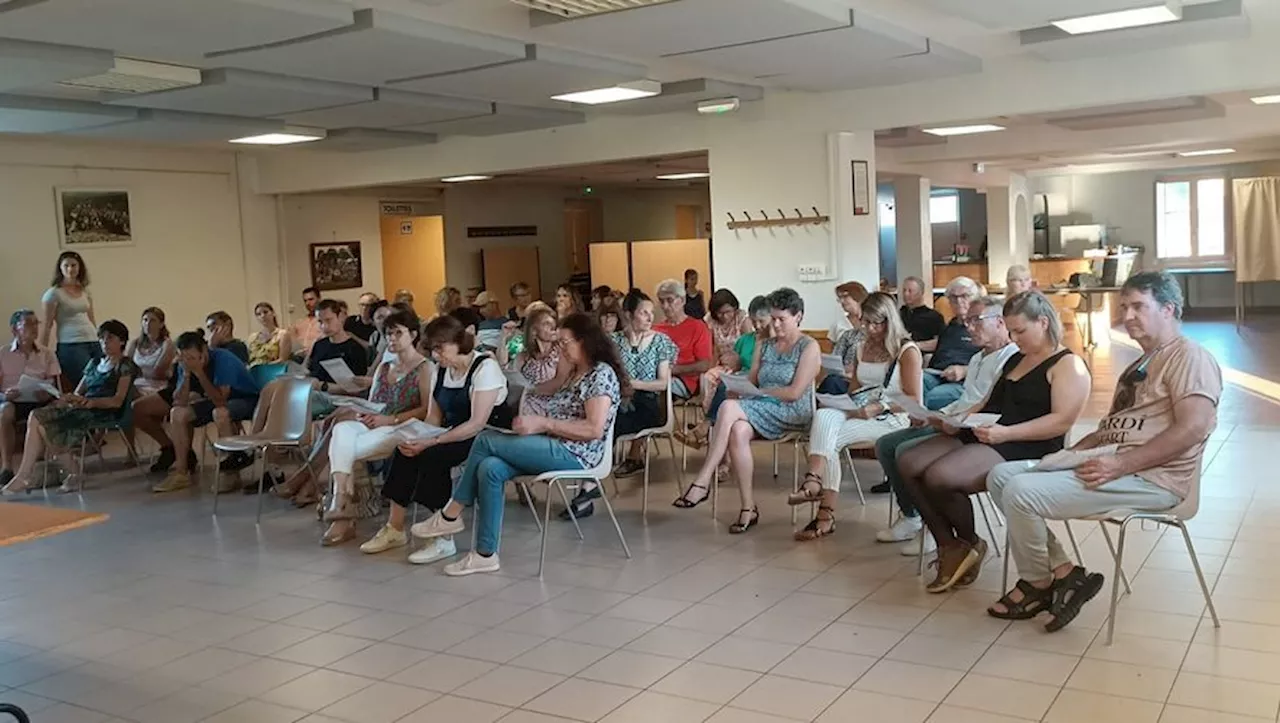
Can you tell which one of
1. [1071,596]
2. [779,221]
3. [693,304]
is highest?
[779,221]

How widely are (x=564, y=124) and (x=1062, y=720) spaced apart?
6.65 m

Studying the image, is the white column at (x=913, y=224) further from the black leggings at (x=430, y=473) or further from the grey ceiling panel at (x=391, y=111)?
the black leggings at (x=430, y=473)

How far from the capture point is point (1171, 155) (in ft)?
48.9

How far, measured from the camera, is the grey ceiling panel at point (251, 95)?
6.10m

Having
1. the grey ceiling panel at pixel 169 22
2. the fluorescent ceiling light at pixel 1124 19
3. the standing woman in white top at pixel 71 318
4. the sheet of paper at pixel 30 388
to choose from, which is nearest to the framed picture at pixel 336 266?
the standing woman in white top at pixel 71 318

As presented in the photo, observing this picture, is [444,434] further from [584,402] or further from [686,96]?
[686,96]

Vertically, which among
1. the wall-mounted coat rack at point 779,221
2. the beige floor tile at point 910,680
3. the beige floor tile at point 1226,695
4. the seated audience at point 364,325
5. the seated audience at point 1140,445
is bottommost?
the beige floor tile at point 910,680

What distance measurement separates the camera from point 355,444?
536 centimetres

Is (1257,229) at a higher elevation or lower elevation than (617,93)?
lower

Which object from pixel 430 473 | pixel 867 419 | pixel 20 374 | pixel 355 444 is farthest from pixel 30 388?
pixel 867 419

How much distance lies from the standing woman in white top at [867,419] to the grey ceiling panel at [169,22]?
2719 millimetres

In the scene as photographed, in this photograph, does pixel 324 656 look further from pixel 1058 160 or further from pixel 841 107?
pixel 1058 160

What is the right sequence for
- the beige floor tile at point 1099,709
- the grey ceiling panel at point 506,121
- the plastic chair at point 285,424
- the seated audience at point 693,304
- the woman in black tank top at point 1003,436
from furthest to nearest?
1. the seated audience at point 693,304
2. the grey ceiling panel at point 506,121
3. the plastic chair at point 285,424
4. the woman in black tank top at point 1003,436
5. the beige floor tile at point 1099,709

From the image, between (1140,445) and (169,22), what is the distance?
4.03 metres
